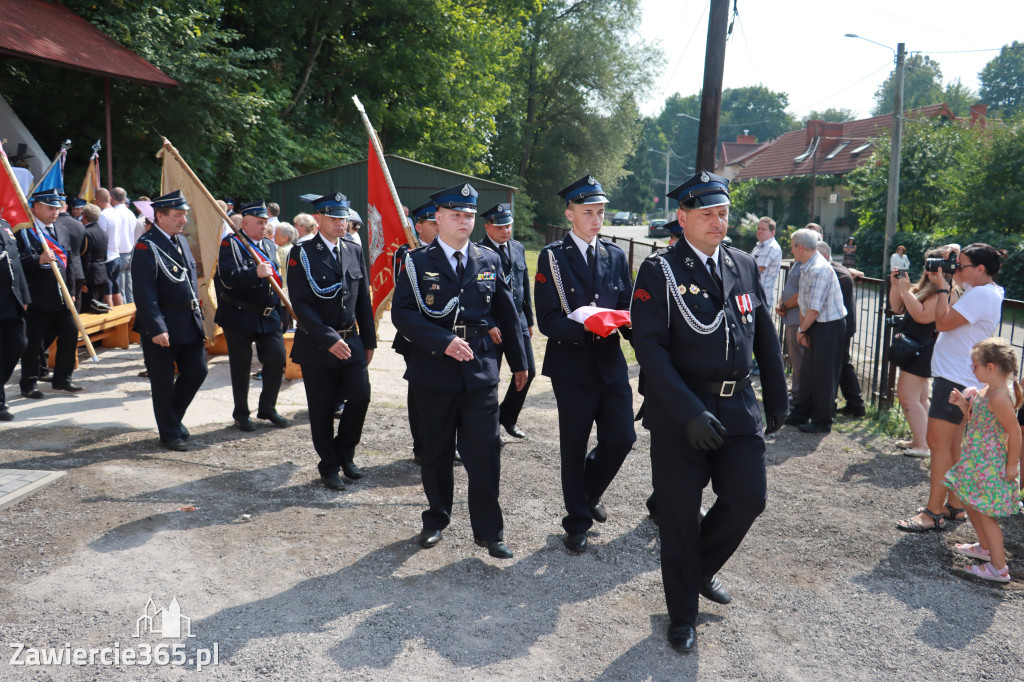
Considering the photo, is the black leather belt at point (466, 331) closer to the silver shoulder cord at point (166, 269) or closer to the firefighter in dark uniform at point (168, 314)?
the firefighter in dark uniform at point (168, 314)

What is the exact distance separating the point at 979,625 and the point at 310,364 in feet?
14.4

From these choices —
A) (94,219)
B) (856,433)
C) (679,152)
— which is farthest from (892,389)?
(679,152)

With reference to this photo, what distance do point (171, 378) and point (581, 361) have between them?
3.69 meters

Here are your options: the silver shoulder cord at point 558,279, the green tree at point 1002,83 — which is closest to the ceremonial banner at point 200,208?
the silver shoulder cord at point 558,279

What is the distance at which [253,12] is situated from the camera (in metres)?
22.8

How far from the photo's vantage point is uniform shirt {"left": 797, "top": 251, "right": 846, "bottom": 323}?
7789 millimetres

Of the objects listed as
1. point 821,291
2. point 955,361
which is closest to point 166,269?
point 821,291

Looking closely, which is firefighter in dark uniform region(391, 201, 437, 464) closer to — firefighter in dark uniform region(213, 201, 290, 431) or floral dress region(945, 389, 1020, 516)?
firefighter in dark uniform region(213, 201, 290, 431)

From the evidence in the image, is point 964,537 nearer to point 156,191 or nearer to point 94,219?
point 94,219

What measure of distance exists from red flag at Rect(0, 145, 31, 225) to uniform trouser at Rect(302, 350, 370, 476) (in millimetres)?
3441

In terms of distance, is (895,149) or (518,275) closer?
(518,275)

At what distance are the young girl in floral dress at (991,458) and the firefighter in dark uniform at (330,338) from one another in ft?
13.0

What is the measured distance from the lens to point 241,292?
7391mm

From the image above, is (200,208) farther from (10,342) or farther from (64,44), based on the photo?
(64,44)
